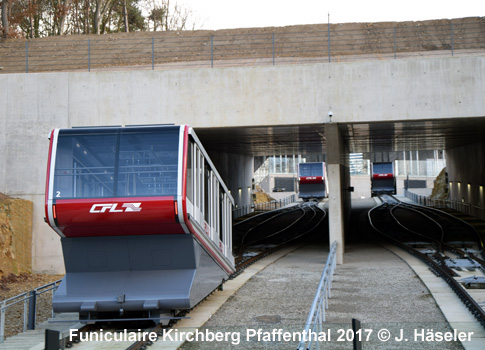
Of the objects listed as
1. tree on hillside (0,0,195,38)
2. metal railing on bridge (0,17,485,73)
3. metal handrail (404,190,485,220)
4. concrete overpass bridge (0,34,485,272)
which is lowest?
metal handrail (404,190,485,220)

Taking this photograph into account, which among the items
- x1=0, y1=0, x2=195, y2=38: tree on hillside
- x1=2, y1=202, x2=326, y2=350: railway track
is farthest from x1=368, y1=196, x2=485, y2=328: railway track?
x1=0, y1=0, x2=195, y2=38: tree on hillside

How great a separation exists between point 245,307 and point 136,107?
33.3 feet

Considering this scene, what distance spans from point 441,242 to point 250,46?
13900 millimetres

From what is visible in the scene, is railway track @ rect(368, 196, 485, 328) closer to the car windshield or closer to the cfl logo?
the car windshield

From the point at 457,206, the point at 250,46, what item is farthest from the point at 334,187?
the point at 457,206

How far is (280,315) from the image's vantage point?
40.2 feet

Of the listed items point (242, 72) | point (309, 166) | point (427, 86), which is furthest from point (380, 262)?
point (309, 166)

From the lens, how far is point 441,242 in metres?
26.4

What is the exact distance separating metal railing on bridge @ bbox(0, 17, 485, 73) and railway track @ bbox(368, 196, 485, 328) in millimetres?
8651

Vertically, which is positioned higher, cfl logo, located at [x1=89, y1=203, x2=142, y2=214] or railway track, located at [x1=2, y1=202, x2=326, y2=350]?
cfl logo, located at [x1=89, y1=203, x2=142, y2=214]

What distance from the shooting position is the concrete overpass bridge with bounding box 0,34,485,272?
20.1 metres

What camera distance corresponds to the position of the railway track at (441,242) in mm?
16080

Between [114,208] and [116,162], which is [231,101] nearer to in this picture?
[116,162]

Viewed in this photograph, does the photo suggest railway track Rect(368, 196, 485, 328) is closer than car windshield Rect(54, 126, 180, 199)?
No
